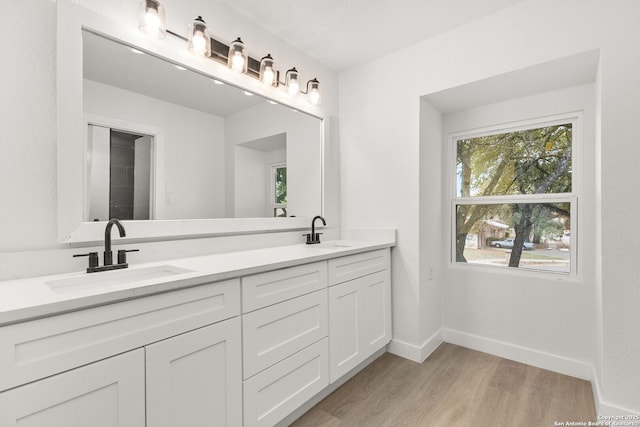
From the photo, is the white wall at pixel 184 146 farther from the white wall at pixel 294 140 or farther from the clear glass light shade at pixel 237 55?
the clear glass light shade at pixel 237 55

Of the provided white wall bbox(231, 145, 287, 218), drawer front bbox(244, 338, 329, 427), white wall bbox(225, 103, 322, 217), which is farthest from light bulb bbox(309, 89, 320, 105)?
drawer front bbox(244, 338, 329, 427)

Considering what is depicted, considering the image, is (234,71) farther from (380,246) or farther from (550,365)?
(550,365)

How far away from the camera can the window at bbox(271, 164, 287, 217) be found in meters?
2.25

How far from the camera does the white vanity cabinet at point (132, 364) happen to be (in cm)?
83

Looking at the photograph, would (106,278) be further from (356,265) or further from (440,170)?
(440,170)

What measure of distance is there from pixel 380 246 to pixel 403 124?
0.98 meters

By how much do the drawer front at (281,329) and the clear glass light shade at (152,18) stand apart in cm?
142

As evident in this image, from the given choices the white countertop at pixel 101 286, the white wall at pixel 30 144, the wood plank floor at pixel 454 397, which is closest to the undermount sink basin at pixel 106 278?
the white countertop at pixel 101 286

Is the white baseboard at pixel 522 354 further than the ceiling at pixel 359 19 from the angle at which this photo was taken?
Yes

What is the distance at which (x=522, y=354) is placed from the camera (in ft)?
7.57

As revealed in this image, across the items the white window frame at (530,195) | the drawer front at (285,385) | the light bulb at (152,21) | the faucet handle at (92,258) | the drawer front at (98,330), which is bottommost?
the drawer front at (285,385)

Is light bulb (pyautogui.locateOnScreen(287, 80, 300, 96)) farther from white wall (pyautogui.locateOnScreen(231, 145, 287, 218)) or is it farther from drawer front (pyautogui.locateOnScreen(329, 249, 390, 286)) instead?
drawer front (pyautogui.locateOnScreen(329, 249, 390, 286))

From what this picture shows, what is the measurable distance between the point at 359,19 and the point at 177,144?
4.77 feet

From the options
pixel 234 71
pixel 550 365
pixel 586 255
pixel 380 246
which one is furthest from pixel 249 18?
pixel 550 365
